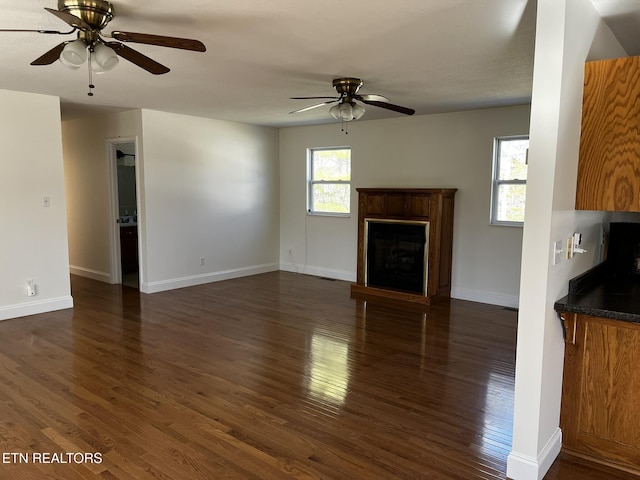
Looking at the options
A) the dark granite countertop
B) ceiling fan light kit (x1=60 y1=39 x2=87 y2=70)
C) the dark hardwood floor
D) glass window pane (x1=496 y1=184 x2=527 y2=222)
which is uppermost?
ceiling fan light kit (x1=60 y1=39 x2=87 y2=70)

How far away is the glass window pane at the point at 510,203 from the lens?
217 inches

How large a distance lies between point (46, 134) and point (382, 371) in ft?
14.4

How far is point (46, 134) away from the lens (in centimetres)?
498

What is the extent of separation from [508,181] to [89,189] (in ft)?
19.4

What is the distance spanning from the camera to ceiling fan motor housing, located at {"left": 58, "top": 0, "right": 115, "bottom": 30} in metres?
2.35

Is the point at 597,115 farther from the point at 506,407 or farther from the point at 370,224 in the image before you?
the point at 370,224

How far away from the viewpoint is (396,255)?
6059 mm

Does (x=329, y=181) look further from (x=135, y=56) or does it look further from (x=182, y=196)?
(x=135, y=56)

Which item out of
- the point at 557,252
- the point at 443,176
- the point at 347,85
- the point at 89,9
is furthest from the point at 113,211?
the point at 557,252

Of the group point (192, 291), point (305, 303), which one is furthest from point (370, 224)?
point (192, 291)

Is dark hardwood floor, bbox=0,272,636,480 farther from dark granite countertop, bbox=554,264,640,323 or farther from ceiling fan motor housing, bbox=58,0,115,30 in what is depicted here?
ceiling fan motor housing, bbox=58,0,115,30

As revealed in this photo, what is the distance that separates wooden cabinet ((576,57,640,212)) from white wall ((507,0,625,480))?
7cm

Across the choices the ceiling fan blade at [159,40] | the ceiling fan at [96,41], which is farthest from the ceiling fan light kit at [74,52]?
the ceiling fan blade at [159,40]

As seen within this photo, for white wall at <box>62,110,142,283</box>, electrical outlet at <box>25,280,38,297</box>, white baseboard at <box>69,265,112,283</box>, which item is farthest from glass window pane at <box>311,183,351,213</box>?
electrical outlet at <box>25,280,38,297</box>
